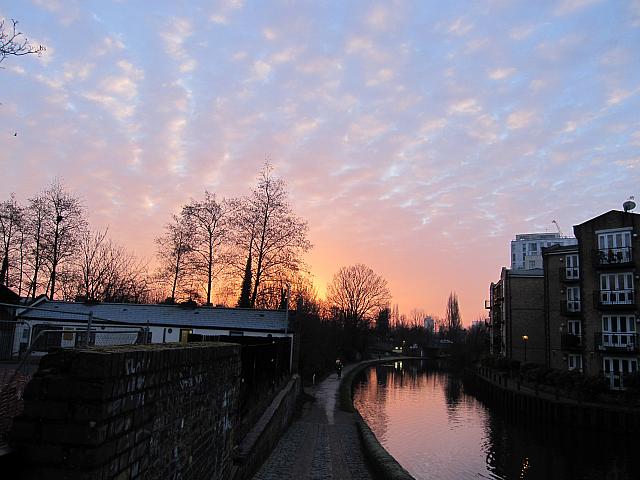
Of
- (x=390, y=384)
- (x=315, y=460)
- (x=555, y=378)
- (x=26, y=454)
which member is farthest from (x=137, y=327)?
(x=390, y=384)

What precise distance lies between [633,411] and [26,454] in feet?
103

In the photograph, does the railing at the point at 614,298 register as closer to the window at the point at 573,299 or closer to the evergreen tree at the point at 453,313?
the window at the point at 573,299

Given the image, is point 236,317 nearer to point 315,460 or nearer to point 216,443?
point 315,460

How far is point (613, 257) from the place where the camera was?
3378cm

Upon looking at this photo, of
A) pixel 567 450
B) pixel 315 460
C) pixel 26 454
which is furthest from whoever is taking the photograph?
pixel 567 450

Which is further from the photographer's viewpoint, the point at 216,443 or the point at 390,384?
the point at 390,384

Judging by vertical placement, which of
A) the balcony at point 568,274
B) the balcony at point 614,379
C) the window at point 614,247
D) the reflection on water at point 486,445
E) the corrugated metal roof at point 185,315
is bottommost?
the reflection on water at point 486,445

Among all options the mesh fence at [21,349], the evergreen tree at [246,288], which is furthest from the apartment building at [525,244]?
the mesh fence at [21,349]

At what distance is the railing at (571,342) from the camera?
1494 inches

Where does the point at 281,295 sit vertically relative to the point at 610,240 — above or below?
below

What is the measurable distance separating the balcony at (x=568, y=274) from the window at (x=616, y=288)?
248 inches

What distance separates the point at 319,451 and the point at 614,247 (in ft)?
87.6

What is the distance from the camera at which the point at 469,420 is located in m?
33.9

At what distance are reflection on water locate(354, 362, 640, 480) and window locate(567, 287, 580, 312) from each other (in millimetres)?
10494
